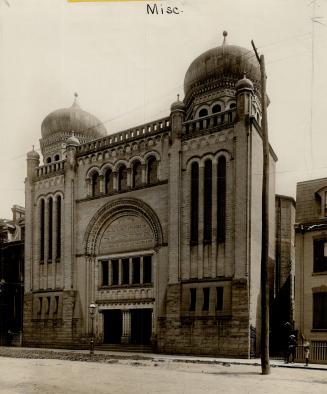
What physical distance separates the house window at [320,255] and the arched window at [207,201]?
580cm

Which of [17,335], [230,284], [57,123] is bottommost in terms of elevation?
[17,335]

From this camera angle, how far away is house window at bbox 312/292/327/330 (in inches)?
996

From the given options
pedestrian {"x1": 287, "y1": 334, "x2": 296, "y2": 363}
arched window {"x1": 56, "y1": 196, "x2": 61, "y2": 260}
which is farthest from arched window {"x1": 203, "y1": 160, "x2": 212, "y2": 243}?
arched window {"x1": 56, "y1": 196, "x2": 61, "y2": 260}

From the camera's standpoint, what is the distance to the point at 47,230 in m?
37.0

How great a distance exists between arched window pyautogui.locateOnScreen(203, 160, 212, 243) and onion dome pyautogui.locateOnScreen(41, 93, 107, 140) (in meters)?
15.6

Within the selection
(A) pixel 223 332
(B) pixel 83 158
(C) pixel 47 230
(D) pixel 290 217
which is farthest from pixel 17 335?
(D) pixel 290 217

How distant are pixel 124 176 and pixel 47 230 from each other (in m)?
7.49

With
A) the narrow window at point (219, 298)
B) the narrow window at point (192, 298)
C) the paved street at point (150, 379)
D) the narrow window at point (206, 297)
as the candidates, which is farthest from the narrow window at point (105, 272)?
the paved street at point (150, 379)

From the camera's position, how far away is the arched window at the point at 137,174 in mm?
33188

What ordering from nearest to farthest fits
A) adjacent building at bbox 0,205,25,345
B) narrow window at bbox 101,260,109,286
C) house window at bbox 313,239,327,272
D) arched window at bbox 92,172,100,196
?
house window at bbox 313,239,327,272
narrow window at bbox 101,260,109,286
arched window at bbox 92,172,100,196
adjacent building at bbox 0,205,25,345

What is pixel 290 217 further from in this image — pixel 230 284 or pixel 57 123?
pixel 57 123

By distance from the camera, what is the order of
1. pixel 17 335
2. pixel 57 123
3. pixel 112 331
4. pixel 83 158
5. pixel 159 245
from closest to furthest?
pixel 159 245 < pixel 112 331 < pixel 83 158 < pixel 17 335 < pixel 57 123

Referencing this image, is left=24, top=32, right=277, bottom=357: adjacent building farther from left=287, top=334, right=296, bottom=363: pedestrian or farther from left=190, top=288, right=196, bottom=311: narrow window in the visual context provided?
left=287, top=334, right=296, bottom=363: pedestrian

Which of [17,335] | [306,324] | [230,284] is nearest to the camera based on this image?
[306,324]
